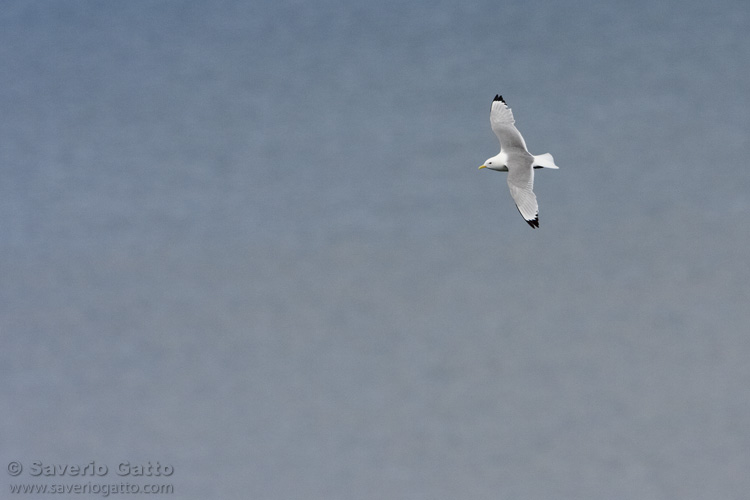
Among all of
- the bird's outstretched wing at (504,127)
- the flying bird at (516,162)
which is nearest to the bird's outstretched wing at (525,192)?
the flying bird at (516,162)

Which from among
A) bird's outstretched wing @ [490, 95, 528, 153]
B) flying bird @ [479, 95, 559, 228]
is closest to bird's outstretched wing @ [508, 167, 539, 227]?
flying bird @ [479, 95, 559, 228]

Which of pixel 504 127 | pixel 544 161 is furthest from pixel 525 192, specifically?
pixel 504 127

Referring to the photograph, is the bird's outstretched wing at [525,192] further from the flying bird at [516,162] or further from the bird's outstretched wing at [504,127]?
the bird's outstretched wing at [504,127]

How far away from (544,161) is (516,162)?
1.18 ft

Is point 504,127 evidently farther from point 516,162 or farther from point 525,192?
point 525,192

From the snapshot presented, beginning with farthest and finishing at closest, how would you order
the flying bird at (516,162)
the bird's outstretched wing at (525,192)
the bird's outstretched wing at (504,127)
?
the bird's outstretched wing at (504,127), the flying bird at (516,162), the bird's outstretched wing at (525,192)

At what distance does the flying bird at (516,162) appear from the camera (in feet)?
39.2

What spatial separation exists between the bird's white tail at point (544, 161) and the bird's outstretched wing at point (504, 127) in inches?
11.8

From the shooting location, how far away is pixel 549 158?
1234 centimetres

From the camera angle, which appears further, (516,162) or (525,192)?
(516,162)

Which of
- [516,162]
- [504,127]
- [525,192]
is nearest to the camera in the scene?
[525,192]

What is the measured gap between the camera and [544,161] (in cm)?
1230

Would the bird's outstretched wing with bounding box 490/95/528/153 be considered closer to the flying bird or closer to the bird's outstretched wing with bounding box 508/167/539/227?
the flying bird

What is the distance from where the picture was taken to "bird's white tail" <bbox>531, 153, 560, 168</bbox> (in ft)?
40.3
